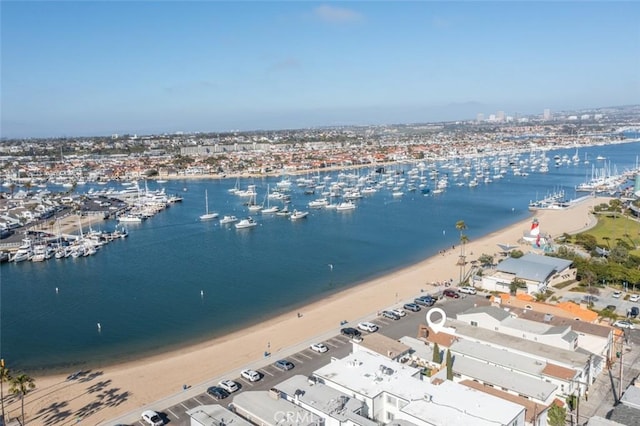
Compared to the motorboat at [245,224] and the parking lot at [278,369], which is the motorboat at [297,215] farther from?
the parking lot at [278,369]

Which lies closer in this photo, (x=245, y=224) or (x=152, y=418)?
(x=152, y=418)

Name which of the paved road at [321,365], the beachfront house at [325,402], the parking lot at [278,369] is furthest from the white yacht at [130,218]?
the beachfront house at [325,402]

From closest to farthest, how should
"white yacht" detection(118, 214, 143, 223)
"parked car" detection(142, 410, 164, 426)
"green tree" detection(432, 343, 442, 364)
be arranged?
"parked car" detection(142, 410, 164, 426), "green tree" detection(432, 343, 442, 364), "white yacht" detection(118, 214, 143, 223)

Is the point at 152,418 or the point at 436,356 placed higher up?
the point at 436,356

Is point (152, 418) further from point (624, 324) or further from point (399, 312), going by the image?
point (624, 324)

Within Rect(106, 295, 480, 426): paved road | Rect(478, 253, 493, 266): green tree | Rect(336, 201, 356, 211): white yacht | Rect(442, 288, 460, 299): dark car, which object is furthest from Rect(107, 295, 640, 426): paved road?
Rect(336, 201, 356, 211): white yacht

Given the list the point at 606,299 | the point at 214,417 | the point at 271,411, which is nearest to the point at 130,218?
the point at 214,417

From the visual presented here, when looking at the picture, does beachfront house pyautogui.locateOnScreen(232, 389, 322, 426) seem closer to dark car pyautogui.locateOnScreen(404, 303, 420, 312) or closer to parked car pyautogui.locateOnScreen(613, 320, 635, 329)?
dark car pyautogui.locateOnScreen(404, 303, 420, 312)

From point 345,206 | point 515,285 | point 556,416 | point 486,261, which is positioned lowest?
point 345,206
